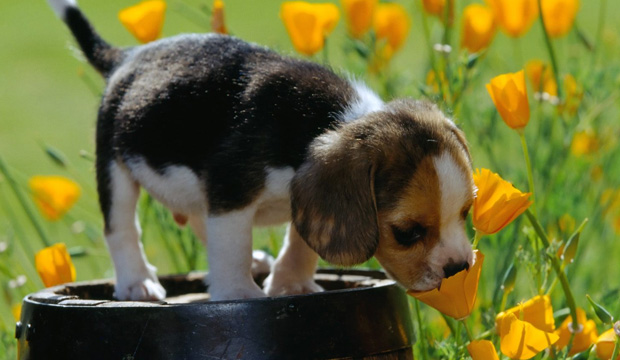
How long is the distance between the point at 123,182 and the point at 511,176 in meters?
1.72

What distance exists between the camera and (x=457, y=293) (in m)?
2.34

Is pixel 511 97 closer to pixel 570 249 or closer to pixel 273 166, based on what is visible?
pixel 570 249

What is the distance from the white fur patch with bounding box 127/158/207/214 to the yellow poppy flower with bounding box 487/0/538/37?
1.37 m

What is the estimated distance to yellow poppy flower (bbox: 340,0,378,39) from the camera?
387cm

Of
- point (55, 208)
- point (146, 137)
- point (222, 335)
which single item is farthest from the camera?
point (55, 208)

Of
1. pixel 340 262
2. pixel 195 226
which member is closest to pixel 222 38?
pixel 195 226

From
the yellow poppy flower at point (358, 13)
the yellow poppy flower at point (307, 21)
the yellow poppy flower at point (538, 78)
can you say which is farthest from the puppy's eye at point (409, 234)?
the yellow poppy flower at point (538, 78)

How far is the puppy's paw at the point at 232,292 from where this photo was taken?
2611 mm

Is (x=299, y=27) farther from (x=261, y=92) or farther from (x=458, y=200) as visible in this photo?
(x=458, y=200)

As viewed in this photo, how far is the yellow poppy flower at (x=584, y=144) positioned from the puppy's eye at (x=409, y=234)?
1.84 metres

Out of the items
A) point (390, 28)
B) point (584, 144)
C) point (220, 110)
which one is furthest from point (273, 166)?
point (584, 144)

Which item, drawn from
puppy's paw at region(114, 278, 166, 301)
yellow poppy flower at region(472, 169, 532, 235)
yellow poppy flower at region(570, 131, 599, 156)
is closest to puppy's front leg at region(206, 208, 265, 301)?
puppy's paw at region(114, 278, 166, 301)

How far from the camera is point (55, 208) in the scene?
3.73 metres

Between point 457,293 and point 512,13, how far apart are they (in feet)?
5.04
